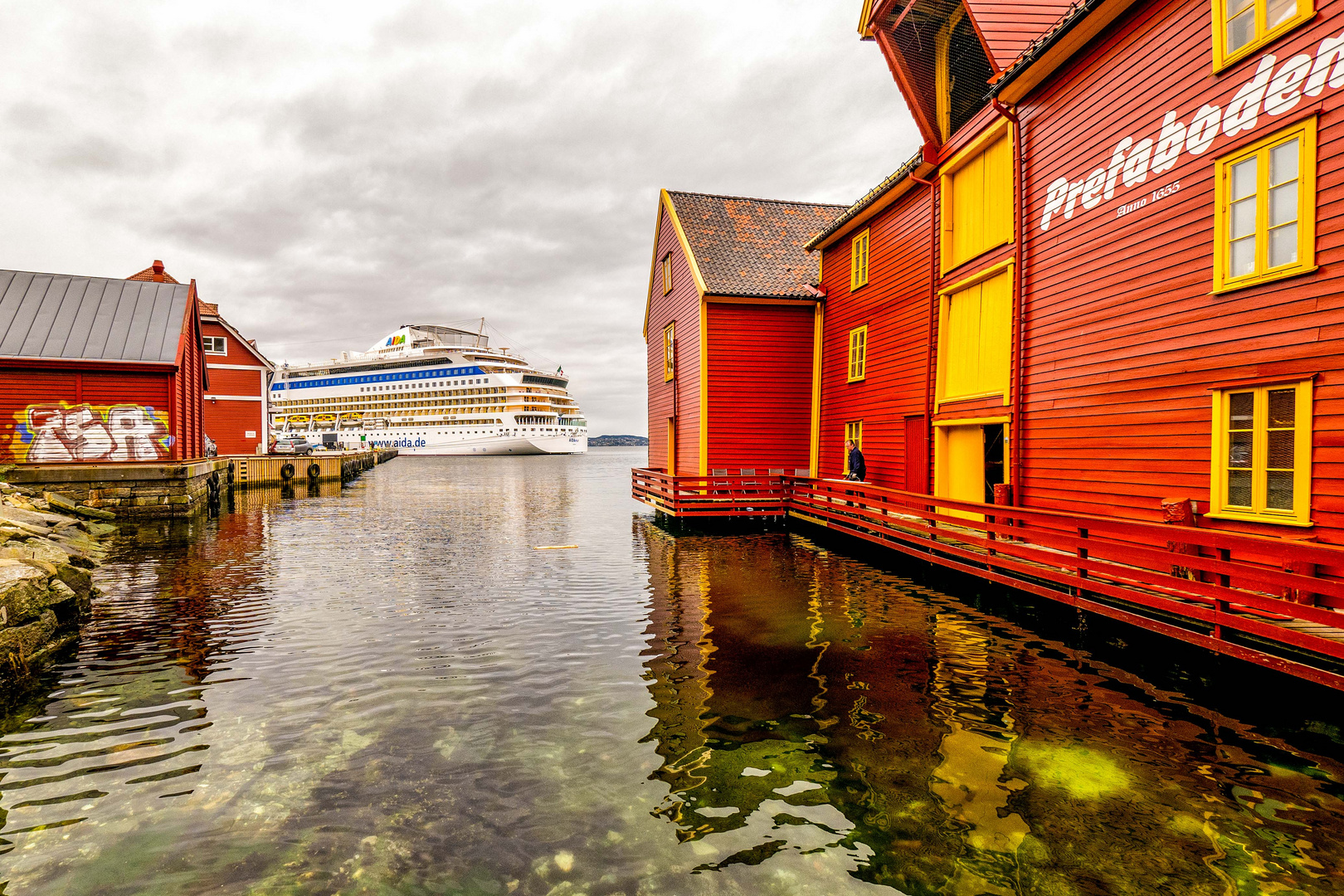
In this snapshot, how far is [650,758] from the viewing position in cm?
506

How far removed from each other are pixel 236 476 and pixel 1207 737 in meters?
37.3

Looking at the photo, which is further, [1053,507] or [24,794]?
[1053,507]

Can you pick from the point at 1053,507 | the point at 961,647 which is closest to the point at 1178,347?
the point at 1053,507

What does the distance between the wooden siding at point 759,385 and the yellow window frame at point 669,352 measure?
12.4 ft

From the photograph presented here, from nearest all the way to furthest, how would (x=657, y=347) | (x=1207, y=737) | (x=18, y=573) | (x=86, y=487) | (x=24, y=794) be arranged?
(x=24, y=794), (x=1207, y=737), (x=18, y=573), (x=86, y=487), (x=657, y=347)

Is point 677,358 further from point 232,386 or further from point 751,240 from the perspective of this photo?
point 232,386

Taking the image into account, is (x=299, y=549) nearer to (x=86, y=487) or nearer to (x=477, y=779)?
(x=86, y=487)

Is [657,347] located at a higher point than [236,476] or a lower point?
higher

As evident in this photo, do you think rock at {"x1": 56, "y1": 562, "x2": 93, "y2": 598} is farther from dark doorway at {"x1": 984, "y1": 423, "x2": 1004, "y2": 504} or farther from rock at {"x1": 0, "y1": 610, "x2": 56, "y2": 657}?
dark doorway at {"x1": 984, "y1": 423, "x2": 1004, "y2": 504}

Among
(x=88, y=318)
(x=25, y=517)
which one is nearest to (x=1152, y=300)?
(x=25, y=517)

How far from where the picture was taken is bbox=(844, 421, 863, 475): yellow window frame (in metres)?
17.2

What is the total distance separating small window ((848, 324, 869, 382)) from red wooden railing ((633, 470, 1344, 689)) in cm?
535

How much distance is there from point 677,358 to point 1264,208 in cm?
1662

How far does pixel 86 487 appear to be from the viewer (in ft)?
60.5
